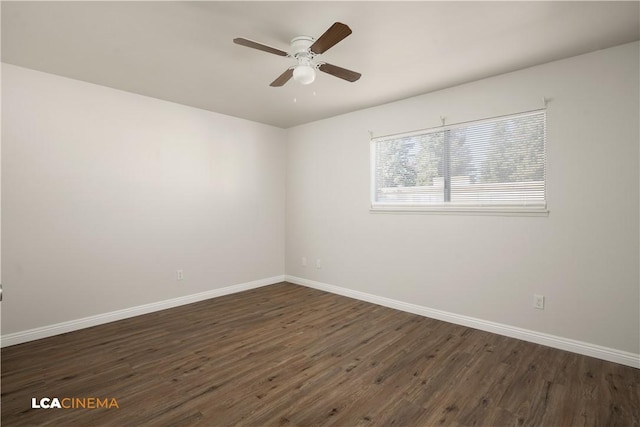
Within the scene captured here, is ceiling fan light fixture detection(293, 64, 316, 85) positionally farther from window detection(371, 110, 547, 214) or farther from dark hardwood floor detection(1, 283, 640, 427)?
dark hardwood floor detection(1, 283, 640, 427)

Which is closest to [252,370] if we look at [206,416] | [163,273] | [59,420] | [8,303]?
[206,416]

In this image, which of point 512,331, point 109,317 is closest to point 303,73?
point 512,331

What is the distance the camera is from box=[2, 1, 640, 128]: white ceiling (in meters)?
2.07

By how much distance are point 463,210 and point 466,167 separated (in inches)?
17.9

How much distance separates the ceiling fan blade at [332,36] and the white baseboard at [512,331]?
114 inches

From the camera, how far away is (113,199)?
3.47 m

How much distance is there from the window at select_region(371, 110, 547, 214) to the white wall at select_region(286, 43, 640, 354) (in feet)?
0.33

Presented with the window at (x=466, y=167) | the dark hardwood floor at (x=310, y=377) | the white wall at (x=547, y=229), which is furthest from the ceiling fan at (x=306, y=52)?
the dark hardwood floor at (x=310, y=377)

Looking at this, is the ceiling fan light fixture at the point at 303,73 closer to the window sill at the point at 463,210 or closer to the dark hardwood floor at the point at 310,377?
the window sill at the point at 463,210

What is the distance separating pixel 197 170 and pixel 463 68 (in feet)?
10.7

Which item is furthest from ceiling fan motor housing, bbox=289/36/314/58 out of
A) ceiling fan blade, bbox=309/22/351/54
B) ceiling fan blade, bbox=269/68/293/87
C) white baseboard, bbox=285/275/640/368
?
white baseboard, bbox=285/275/640/368

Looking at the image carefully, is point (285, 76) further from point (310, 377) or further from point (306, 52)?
point (310, 377)

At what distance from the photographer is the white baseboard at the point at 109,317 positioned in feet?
9.59

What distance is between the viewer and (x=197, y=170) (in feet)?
13.8
